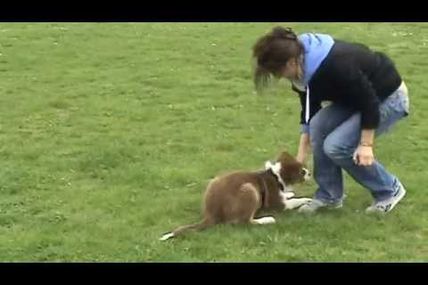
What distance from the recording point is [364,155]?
20.6 ft

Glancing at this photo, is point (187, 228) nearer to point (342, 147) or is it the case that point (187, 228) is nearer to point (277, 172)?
point (277, 172)

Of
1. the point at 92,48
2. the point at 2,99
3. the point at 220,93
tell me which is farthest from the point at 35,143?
the point at 92,48

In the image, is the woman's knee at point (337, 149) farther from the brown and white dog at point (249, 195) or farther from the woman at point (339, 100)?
the brown and white dog at point (249, 195)

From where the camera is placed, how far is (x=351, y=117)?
6449 mm

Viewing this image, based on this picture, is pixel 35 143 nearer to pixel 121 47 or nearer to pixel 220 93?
pixel 220 93

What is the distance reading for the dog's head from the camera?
273 inches

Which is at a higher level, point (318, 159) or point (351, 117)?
point (351, 117)

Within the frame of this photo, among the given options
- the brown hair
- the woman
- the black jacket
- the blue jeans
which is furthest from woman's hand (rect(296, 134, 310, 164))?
the brown hair

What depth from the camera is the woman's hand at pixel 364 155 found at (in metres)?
6.27

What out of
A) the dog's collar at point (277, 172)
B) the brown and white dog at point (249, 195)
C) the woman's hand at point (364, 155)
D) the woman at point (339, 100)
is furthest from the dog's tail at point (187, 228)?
the woman's hand at point (364, 155)

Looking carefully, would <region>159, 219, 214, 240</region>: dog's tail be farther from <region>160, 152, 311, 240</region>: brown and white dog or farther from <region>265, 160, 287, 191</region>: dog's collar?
<region>265, 160, 287, 191</region>: dog's collar

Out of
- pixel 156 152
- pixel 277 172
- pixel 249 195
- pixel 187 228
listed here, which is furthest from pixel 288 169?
pixel 156 152

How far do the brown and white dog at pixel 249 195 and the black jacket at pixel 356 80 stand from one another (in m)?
0.76

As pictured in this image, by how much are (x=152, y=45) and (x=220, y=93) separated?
4218mm
